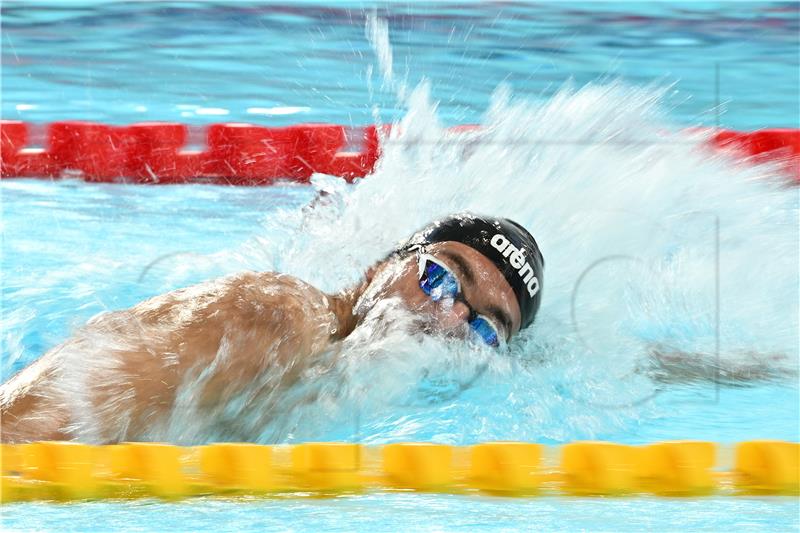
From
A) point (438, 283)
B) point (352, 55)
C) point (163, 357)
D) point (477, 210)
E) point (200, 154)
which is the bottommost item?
point (163, 357)

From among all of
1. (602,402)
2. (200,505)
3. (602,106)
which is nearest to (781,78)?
(602,106)

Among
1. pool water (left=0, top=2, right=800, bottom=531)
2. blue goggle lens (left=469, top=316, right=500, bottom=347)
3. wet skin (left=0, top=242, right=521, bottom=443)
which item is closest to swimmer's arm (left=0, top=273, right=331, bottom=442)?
wet skin (left=0, top=242, right=521, bottom=443)

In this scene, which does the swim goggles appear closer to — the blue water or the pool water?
the pool water

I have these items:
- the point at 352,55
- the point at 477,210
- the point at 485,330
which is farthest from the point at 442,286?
the point at 352,55

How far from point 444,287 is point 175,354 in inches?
24.7

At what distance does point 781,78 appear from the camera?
5.69 metres

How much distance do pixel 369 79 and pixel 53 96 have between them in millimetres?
1854

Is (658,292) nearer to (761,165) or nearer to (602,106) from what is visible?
(602,106)

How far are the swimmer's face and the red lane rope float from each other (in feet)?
7.28

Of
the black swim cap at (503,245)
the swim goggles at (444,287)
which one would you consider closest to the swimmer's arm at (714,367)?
the black swim cap at (503,245)

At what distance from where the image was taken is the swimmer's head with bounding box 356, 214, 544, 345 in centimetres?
216

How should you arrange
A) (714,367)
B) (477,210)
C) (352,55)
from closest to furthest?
(714,367) → (477,210) → (352,55)

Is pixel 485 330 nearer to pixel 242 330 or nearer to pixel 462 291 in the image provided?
pixel 462 291

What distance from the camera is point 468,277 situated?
86.0 inches
